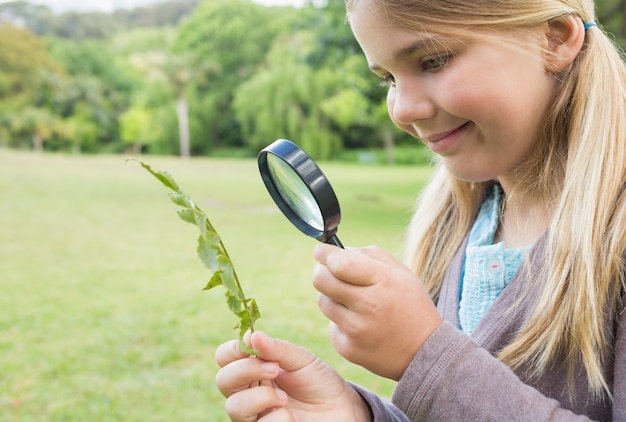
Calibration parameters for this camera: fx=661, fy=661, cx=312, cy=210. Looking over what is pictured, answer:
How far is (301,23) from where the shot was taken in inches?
432

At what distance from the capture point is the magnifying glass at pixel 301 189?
93cm

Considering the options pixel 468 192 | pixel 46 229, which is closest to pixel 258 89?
pixel 46 229

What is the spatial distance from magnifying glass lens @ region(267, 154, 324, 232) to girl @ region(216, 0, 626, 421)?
0.07 m

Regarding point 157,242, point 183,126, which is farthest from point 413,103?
point 183,126

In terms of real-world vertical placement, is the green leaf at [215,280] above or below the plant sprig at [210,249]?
below

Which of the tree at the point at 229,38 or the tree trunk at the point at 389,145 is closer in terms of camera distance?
the tree trunk at the point at 389,145

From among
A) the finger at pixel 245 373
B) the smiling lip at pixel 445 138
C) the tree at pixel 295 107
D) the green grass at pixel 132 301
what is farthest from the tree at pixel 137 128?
the finger at pixel 245 373

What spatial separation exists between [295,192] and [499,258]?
47cm

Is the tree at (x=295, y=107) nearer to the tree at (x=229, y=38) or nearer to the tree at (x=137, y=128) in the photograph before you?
the tree at (x=137, y=128)

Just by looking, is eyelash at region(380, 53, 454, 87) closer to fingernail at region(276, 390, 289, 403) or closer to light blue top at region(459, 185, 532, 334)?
light blue top at region(459, 185, 532, 334)

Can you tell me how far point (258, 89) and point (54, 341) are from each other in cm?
2602

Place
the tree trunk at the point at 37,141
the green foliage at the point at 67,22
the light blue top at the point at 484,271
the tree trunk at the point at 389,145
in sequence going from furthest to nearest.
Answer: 1. the green foliage at the point at 67,22
2. the tree trunk at the point at 37,141
3. the tree trunk at the point at 389,145
4. the light blue top at the point at 484,271

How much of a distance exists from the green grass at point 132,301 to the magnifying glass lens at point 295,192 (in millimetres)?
2424

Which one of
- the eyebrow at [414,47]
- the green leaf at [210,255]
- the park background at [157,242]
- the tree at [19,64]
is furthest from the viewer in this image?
the tree at [19,64]
